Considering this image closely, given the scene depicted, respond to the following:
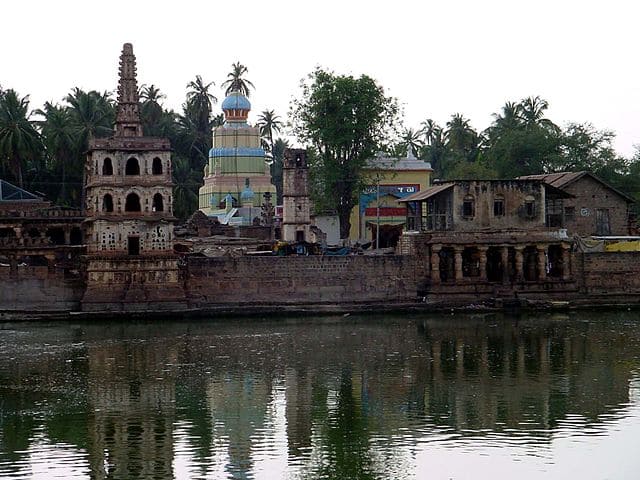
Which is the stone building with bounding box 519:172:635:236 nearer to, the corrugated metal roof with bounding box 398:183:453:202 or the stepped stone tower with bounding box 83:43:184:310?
the corrugated metal roof with bounding box 398:183:453:202

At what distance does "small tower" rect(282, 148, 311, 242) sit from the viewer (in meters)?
59.0

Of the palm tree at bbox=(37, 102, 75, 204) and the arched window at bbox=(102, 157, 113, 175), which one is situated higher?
the palm tree at bbox=(37, 102, 75, 204)

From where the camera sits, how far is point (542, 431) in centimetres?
2623

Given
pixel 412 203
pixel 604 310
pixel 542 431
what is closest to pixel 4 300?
pixel 412 203

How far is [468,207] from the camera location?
5231 cm

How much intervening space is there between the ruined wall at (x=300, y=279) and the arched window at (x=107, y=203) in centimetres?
371

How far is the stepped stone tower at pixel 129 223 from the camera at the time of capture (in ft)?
158

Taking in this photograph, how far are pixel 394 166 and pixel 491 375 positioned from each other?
116 feet

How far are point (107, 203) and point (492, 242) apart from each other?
15583 millimetres

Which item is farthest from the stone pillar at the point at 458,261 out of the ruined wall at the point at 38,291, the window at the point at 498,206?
the ruined wall at the point at 38,291

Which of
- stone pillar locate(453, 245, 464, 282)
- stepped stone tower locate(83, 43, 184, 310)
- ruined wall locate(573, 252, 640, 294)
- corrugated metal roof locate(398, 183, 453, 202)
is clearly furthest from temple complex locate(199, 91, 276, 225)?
ruined wall locate(573, 252, 640, 294)

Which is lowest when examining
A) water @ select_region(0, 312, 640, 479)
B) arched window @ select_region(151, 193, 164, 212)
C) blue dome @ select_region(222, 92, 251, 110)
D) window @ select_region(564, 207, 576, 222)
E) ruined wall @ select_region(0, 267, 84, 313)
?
water @ select_region(0, 312, 640, 479)

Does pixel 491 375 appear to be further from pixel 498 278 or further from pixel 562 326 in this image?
pixel 498 278

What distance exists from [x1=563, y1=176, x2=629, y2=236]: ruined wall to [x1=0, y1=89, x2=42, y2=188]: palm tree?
27862 mm
